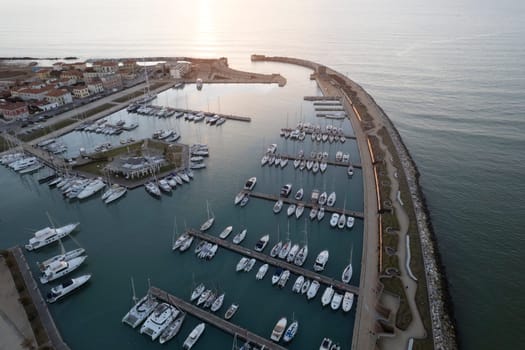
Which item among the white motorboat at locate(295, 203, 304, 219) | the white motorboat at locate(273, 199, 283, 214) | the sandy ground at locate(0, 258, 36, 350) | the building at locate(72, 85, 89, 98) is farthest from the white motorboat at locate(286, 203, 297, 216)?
the building at locate(72, 85, 89, 98)

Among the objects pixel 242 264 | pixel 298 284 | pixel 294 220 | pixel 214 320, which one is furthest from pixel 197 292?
pixel 294 220

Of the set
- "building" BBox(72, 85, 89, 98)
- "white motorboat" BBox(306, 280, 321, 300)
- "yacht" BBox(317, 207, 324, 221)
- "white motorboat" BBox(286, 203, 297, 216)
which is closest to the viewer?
"white motorboat" BBox(306, 280, 321, 300)

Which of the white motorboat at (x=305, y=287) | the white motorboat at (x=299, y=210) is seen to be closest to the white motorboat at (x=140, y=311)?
the white motorboat at (x=305, y=287)

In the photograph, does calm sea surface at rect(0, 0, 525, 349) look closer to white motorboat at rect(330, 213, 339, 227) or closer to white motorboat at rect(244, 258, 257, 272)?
white motorboat at rect(244, 258, 257, 272)

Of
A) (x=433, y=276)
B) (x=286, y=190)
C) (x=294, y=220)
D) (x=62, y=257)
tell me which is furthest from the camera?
(x=286, y=190)

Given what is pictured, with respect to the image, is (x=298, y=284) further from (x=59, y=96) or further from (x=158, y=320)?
(x=59, y=96)

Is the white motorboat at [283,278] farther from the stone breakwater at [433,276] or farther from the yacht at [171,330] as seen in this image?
the stone breakwater at [433,276]
